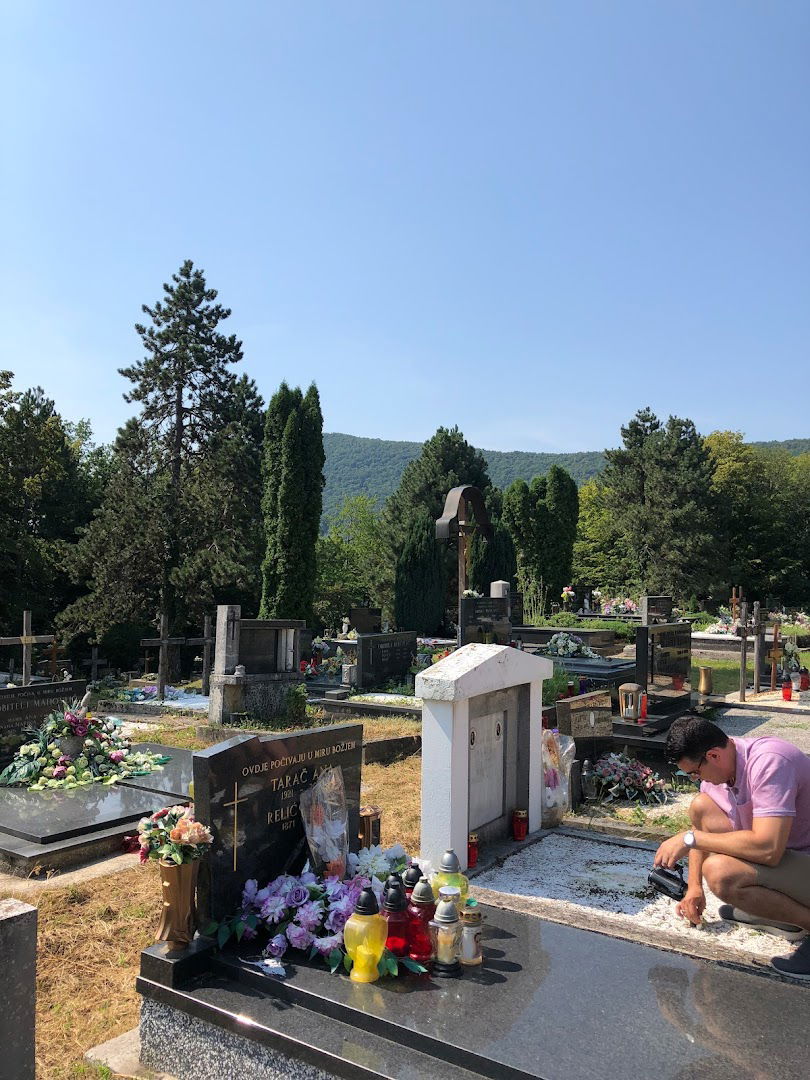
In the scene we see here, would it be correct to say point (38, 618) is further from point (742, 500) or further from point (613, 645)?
point (742, 500)

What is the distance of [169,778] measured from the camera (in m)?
7.24

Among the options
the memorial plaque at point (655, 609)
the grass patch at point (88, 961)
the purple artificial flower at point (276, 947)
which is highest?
the memorial plaque at point (655, 609)

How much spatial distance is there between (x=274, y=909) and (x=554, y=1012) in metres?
1.28

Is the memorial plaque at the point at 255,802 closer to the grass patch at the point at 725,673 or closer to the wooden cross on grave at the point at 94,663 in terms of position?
the grass patch at the point at 725,673

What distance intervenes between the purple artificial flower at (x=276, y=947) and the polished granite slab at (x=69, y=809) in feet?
9.91

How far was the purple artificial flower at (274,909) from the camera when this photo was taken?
3.48 m

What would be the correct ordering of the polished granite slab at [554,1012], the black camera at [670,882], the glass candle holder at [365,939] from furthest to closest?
the black camera at [670,882]
the glass candle holder at [365,939]
the polished granite slab at [554,1012]

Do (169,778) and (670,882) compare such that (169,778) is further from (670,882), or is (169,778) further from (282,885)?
(670,882)

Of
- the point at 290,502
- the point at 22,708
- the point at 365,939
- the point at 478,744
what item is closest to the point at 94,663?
the point at 290,502

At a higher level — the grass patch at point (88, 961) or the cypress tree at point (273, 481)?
the cypress tree at point (273, 481)

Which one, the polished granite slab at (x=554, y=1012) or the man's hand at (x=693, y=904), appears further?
the man's hand at (x=693, y=904)

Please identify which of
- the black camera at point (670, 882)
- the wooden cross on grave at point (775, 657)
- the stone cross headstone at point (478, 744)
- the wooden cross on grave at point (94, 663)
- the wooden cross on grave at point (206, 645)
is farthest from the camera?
the wooden cross on grave at point (94, 663)

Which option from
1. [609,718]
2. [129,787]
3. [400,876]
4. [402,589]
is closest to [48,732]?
[129,787]

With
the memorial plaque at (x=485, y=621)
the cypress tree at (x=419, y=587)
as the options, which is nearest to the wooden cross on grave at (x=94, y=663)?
the cypress tree at (x=419, y=587)
